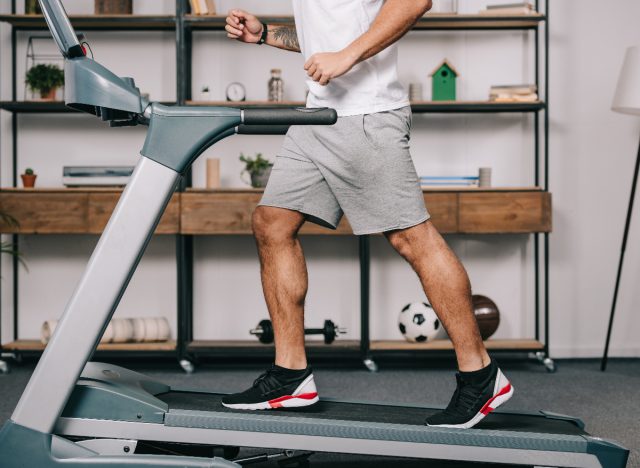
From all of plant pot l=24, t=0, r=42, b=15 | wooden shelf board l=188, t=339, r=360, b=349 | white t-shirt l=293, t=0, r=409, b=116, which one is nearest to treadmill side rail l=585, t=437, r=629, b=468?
white t-shirt l=293, t=0, r=409, b=116

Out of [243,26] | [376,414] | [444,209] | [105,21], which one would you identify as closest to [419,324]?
[444,209]

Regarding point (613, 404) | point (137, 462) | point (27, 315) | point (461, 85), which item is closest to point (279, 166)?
point (137, 462)

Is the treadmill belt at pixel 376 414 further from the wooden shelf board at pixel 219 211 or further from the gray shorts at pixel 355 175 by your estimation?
the wooden shelf board at pixel 219 211

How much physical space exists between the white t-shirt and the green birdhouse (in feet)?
5.74

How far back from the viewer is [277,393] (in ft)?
6.11

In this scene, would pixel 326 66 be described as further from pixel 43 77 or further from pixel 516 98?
pixel 43 77

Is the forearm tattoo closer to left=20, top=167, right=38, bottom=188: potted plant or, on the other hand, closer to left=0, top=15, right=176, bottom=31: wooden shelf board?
left=0, top=15, right=176, bottom=31: wooden shelf board

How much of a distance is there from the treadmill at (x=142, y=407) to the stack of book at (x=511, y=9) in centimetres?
224

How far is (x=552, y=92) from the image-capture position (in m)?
3.79

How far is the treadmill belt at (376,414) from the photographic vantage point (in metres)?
1.79

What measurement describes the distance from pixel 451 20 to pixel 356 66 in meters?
1.77

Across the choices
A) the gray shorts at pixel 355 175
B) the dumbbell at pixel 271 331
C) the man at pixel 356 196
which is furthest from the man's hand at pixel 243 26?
the dumbbell at pixel 271 331

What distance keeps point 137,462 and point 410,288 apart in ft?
8.21

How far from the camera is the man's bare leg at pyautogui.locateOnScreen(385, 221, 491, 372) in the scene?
5.87 ft
